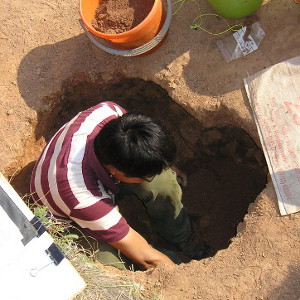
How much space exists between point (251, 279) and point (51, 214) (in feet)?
3.49

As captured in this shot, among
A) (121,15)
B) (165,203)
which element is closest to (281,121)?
(165,203)

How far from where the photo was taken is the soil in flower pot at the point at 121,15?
8.46 feet

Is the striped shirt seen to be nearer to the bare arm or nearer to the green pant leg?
the bare arm

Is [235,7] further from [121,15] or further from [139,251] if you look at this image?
[139,251]

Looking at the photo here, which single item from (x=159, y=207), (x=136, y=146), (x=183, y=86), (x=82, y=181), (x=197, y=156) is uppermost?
(x=136, y=146)

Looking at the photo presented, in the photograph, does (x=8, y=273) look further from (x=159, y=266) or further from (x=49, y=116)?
(x=49, y=116)

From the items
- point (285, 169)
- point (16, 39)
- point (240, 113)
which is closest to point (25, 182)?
point (16, 39)

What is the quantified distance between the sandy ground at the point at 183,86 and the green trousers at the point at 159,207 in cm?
25

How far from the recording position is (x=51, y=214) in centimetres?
221

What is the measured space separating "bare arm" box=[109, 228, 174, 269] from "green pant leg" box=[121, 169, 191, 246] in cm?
28

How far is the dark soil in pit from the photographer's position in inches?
116

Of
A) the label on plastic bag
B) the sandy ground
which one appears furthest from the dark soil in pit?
the label on plastic bag

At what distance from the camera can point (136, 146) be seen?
1855 millimetres

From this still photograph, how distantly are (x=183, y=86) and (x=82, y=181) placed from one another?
962 millimetres
